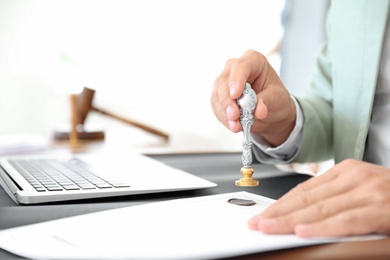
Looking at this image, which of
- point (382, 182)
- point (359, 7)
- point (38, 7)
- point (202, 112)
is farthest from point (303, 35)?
point (382, 182)

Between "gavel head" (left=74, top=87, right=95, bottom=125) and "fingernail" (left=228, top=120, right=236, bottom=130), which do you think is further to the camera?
"gavel head" (left=74, top=87, right=95, bottom=125)

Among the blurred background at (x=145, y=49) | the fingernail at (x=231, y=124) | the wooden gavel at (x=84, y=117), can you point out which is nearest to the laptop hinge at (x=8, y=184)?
the fingernail at (x=231, y=124)

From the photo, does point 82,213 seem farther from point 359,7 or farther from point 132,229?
point 359,7

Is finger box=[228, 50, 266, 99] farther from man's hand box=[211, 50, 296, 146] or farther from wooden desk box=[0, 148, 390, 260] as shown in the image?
wooden desk box=[0, 148, 390, 260]

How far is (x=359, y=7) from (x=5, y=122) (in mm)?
1646

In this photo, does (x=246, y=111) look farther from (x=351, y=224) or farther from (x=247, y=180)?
(x=351, y=224)

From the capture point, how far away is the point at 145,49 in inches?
96.9

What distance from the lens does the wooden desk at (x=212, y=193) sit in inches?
20.2

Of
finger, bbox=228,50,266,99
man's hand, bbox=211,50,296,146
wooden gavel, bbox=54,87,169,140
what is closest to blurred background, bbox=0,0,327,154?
wooden gavel, bbox=54,87,169,140

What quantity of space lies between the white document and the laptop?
0.11 meters

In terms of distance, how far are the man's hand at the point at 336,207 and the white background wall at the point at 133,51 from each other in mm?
1758

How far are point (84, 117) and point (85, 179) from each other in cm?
99

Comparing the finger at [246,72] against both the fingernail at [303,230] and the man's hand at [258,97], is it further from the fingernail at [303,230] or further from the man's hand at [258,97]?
the fingernail at [303,230]

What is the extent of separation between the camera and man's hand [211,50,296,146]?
0.77 m
